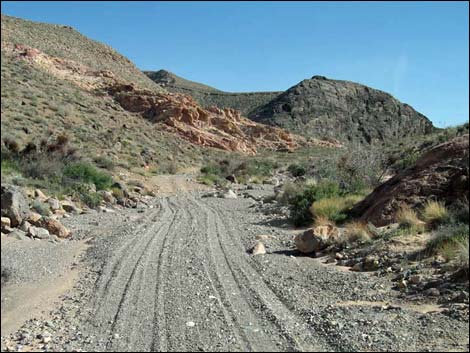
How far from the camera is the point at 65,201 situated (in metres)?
15.7

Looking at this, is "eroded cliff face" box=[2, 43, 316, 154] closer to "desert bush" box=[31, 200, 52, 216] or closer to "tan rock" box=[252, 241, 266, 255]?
"desert bush" box=[31, 200, 52, 216]

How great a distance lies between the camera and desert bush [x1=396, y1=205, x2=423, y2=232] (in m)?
10.2

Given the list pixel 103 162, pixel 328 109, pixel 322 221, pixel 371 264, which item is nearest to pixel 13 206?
pixel 322 221

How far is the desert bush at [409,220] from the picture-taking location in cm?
1017

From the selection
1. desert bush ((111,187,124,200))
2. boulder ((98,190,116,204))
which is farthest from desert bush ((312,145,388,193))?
desert bush ((111,187,124,200))

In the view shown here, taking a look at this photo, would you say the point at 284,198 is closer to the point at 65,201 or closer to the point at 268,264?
the point at 65,201

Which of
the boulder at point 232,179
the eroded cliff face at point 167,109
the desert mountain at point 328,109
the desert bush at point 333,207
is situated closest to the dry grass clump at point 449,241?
the desert bush at point 333,207

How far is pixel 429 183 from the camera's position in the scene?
38.3 feet

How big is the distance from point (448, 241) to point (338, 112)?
84295 millimetres

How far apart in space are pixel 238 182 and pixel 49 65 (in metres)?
25.0

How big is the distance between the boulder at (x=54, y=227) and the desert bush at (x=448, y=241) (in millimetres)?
8050

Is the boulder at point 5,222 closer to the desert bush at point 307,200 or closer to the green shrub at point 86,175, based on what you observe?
the desert bush at point 307,200

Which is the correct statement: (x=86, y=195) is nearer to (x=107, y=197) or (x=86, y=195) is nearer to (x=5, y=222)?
(x=107, y=197)

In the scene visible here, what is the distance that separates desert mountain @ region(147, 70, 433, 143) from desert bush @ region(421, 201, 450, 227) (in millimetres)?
71063
